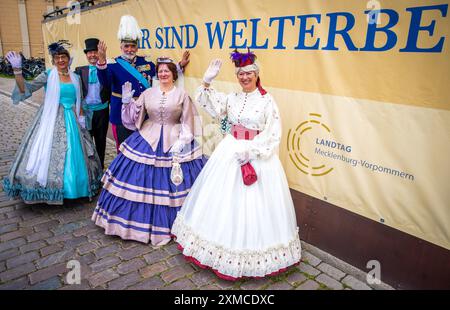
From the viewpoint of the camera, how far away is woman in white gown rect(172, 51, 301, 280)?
2617 millimetres

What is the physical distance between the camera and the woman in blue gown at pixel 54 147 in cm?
370

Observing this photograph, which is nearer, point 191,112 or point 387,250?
point 387,250

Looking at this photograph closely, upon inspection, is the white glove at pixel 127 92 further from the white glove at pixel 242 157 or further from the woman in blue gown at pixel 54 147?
the white glove at pixel 242 157

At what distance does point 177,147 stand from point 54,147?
5.51 ft

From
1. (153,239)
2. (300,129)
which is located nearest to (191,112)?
(300,129)

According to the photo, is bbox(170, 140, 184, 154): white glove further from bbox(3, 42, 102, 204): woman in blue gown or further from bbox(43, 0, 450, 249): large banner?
bbox(3, 42, 102, 204): woman in blue gown

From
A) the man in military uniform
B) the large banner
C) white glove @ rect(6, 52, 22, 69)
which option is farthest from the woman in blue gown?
the large banner

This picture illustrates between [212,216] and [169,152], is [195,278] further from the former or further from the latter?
[169,152]

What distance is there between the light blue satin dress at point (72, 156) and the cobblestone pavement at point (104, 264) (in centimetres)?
35

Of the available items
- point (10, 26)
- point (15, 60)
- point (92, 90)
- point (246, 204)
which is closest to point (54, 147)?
point (92, 90)

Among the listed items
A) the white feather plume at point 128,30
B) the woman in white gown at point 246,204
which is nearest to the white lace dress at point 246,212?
the woman in white gown at point 246,204

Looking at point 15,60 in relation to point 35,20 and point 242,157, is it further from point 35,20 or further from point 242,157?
point 35,20

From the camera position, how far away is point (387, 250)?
262cm
